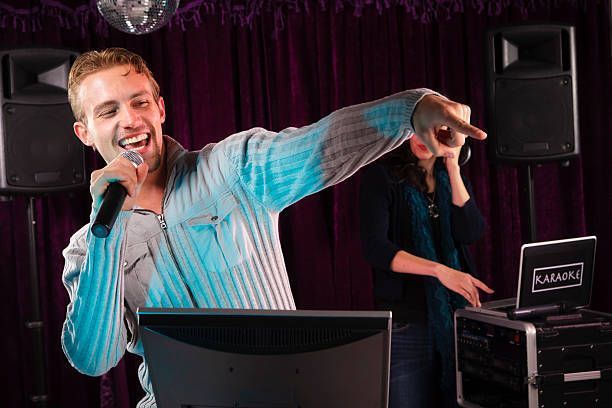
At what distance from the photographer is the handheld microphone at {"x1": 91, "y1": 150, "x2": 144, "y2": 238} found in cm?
124

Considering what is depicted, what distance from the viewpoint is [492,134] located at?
3492 mm

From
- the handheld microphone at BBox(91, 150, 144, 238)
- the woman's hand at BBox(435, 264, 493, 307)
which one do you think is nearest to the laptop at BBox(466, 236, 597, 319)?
the woman's hand at BBox(435, 264, 493, 307)

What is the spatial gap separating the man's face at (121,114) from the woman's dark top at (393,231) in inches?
58.3

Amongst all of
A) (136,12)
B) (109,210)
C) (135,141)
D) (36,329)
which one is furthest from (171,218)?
(36,329)

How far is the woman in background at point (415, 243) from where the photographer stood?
122 inches

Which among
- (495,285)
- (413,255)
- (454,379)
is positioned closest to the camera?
(413,255)

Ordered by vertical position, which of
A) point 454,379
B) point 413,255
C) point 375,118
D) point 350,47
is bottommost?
point 454,379

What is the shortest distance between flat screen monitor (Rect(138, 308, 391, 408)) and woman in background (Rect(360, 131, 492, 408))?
1.88 meters

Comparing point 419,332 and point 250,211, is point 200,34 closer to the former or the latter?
point 419,332

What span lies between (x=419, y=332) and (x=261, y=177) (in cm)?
171

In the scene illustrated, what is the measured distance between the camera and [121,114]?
1714 millimetres

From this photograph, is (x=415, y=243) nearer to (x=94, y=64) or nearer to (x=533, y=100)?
(x=533, y=100)

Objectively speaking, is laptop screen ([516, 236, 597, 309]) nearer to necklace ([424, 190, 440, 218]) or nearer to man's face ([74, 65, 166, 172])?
necklace ([424, 190, 440, 218])

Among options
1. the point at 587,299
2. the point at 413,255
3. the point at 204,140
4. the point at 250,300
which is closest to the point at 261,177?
the point at 250,300
